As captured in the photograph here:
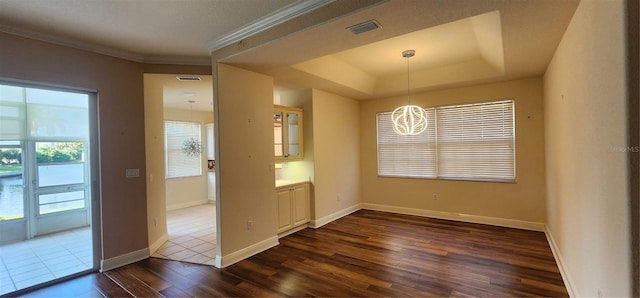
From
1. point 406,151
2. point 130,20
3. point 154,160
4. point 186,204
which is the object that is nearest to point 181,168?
point 186,204

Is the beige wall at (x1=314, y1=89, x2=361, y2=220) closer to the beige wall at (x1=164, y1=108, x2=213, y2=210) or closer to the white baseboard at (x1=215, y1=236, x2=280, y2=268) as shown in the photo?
the white baseboard at (x1=215, y1=236, x2=280, y2=268)

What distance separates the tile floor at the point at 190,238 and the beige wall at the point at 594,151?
11.8 feet

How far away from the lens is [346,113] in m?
5.75

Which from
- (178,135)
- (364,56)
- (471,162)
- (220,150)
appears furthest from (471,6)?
(178,135)

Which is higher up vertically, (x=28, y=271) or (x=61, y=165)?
(x=61, y=165)

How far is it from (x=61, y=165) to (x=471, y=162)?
590 cm

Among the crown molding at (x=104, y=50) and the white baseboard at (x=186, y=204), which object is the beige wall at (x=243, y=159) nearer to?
the crown molding at (x=104, y=50)

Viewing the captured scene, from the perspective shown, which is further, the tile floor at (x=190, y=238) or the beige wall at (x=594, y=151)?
the tile floor at (x=190, y=238)

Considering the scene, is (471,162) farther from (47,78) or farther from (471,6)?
(47,78)

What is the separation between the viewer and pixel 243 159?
142 inches

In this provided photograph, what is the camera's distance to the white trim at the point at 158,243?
12.4 feet

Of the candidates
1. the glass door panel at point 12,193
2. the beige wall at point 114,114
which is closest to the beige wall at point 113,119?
the beige wall at point 114,114

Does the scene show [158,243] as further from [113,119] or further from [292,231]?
[292,231]

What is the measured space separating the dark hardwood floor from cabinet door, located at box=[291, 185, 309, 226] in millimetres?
464
